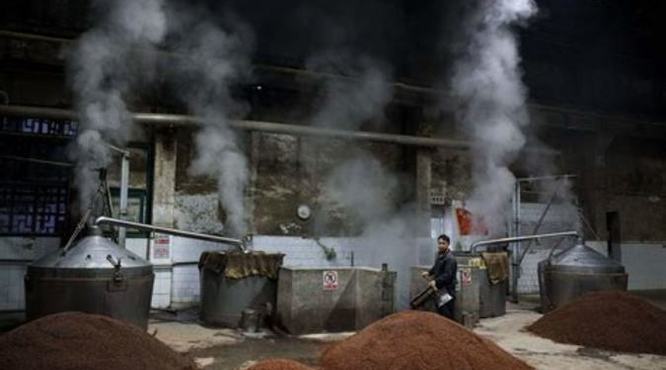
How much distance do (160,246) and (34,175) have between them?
2791 millimetres

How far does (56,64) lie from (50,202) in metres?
2.70

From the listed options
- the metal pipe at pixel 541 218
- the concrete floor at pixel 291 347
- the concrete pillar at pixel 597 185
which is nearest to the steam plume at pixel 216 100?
the concrete floor at pixel 291 347

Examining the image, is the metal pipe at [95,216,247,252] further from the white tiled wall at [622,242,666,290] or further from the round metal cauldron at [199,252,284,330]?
the white tiled wall at [622,242,666,290]

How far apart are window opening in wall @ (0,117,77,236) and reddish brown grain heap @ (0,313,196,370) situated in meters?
5.57

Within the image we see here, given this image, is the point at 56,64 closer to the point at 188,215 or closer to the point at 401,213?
the point at 188,215

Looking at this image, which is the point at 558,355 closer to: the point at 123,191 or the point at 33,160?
the point at 123,191

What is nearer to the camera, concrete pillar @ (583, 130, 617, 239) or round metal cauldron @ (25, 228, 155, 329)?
round metal cauldron @ (25, 228, 155, 329)

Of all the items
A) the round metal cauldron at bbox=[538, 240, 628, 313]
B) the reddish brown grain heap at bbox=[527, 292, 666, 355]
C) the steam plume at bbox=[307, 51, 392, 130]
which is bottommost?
the reddish brown grain heap at bbox=[527, 292, 666, 355]

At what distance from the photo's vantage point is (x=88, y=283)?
7332 millimetres

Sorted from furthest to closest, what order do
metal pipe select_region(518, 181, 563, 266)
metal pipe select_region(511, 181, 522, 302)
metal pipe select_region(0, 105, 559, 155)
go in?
metal pipe select_region(518, 181, 563, 266), metal pipe select_region(511, 181, 522, 302), metal pipe select_region(0, 105, 559, 155)

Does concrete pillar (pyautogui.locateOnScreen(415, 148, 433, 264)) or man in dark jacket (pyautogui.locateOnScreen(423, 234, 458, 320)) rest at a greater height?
concrete pillar (pyautogui.locateOnScreen(415, 148, 433, 264))

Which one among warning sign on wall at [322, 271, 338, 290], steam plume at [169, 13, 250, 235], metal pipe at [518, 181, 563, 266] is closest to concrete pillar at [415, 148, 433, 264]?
metal pipe at [518, 181, 563, 266]

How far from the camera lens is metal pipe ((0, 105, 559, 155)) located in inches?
397

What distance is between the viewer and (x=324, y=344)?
26.8 feet
